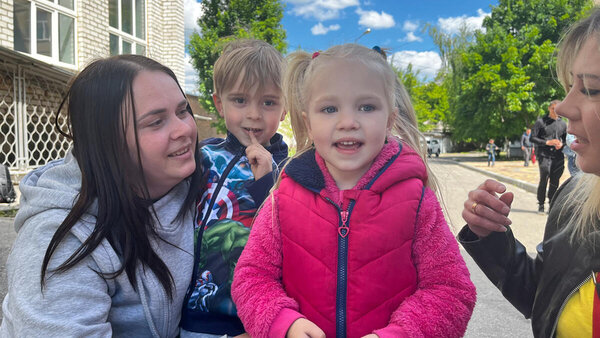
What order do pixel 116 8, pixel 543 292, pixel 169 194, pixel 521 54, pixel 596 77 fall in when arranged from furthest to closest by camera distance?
pixel 521 54, pixel 116 8, pixel 169 194, pixel 543 292, pixel 596 77

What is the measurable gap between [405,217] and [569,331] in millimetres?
592

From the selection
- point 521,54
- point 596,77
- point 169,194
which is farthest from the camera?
point 521,54

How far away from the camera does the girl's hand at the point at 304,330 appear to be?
123 cm

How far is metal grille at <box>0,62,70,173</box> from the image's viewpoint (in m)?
10.3

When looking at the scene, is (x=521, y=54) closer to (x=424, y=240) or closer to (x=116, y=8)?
(x=116, y=8)

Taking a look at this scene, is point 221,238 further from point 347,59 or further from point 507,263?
point 507,263

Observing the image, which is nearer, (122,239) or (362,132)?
(362,132)

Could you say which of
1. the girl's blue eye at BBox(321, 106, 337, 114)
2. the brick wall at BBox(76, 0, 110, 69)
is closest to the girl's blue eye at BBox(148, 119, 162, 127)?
the girl's blue eye at BBox(321, 106, 337, 114)

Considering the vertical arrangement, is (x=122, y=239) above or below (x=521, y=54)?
below

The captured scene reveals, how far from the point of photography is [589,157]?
122cm

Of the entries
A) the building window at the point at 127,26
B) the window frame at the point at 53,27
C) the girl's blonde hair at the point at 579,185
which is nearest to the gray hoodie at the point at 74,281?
the girl's blonde hair at the point at 579,185

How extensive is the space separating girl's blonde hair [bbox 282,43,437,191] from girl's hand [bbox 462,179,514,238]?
14 cm

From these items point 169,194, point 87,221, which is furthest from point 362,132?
point 87,221

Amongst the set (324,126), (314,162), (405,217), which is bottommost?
(405,217)
